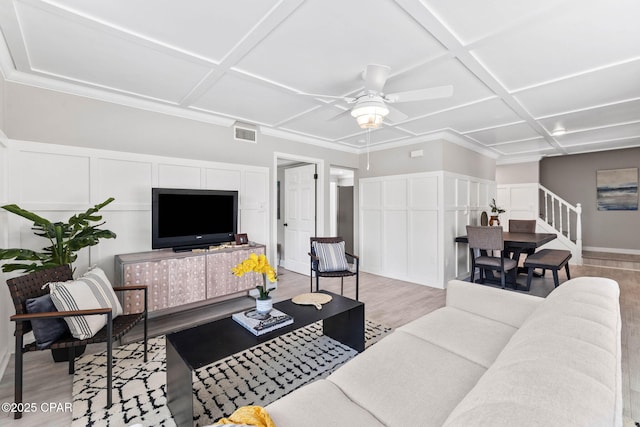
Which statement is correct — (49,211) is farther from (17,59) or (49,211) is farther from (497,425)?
(497,425)

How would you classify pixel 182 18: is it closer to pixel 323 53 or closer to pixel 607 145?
pixel 323 53

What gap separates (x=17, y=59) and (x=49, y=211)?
1.32 metres

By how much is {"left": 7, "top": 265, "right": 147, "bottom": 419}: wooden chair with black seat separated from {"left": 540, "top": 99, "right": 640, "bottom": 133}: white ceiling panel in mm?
5344

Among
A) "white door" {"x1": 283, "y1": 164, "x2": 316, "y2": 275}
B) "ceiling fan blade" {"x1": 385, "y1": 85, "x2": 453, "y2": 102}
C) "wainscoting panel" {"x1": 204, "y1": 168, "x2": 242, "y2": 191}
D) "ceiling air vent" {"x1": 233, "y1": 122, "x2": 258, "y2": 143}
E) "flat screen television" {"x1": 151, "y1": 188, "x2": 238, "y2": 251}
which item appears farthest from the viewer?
"white door" {"x1": 283, "y1": 164, "x2": 316, "y2": 275}

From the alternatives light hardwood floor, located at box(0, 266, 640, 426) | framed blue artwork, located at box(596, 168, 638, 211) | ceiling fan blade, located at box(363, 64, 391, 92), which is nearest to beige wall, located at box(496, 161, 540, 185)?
framed blue artwork, located at box(596, 168, 638, 211)

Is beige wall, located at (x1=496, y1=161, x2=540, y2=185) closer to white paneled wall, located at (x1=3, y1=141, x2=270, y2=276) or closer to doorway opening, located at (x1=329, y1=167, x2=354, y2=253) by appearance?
doorway opening, located at (x1=329, y1=167, x2=354, y2=253)

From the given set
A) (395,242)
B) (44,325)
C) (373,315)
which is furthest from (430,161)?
(44,325)

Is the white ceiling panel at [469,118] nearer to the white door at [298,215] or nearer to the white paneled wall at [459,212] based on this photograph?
the white paneled wall at [459,212]

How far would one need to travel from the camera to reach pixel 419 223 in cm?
480

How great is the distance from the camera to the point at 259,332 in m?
1.91

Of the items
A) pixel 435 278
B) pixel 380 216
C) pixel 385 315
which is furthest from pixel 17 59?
pixel 435 278

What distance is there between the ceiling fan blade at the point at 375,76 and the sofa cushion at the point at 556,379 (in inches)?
75.9

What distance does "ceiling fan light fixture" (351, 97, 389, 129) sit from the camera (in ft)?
8.00

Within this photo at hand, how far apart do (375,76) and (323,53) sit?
1.48 feet
